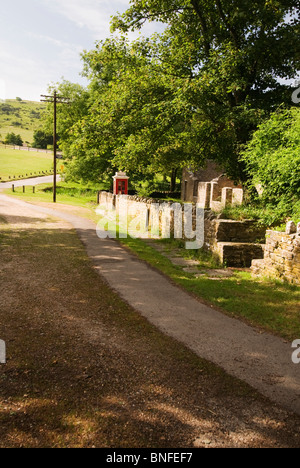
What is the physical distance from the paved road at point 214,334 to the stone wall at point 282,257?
297 centimetres

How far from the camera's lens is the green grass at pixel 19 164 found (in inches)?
2247

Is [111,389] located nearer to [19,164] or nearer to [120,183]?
[120,183]

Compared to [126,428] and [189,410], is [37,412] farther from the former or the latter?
[189,410]

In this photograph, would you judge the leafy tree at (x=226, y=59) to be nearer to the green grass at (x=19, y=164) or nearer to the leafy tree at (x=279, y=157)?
the leafy tree at (x=279, y=157)

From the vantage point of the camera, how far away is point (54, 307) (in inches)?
292

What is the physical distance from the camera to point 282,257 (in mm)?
9648

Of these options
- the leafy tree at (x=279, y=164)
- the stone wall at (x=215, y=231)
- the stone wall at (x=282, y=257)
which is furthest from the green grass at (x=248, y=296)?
the leafy tree at (x=279, y=164)

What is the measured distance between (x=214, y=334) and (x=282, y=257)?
4291mm

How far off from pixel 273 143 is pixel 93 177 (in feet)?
89.9

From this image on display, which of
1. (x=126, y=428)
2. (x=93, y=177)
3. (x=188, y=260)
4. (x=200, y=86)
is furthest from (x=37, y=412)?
(x=93, y=177)

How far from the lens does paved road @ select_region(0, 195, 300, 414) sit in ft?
16.5

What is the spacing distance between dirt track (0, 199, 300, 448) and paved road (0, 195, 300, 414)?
0.27 metres

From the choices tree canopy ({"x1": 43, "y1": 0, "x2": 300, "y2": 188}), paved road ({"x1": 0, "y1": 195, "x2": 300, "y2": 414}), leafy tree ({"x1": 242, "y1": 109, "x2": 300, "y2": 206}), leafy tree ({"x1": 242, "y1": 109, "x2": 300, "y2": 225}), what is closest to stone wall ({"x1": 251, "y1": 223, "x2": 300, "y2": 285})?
leafy tree ({"x1": 242, "y1": 109, "x2": 300, "y2": 225})

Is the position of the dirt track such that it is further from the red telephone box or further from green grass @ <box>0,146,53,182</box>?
green grass @ <box>0,146,53,182</box>
